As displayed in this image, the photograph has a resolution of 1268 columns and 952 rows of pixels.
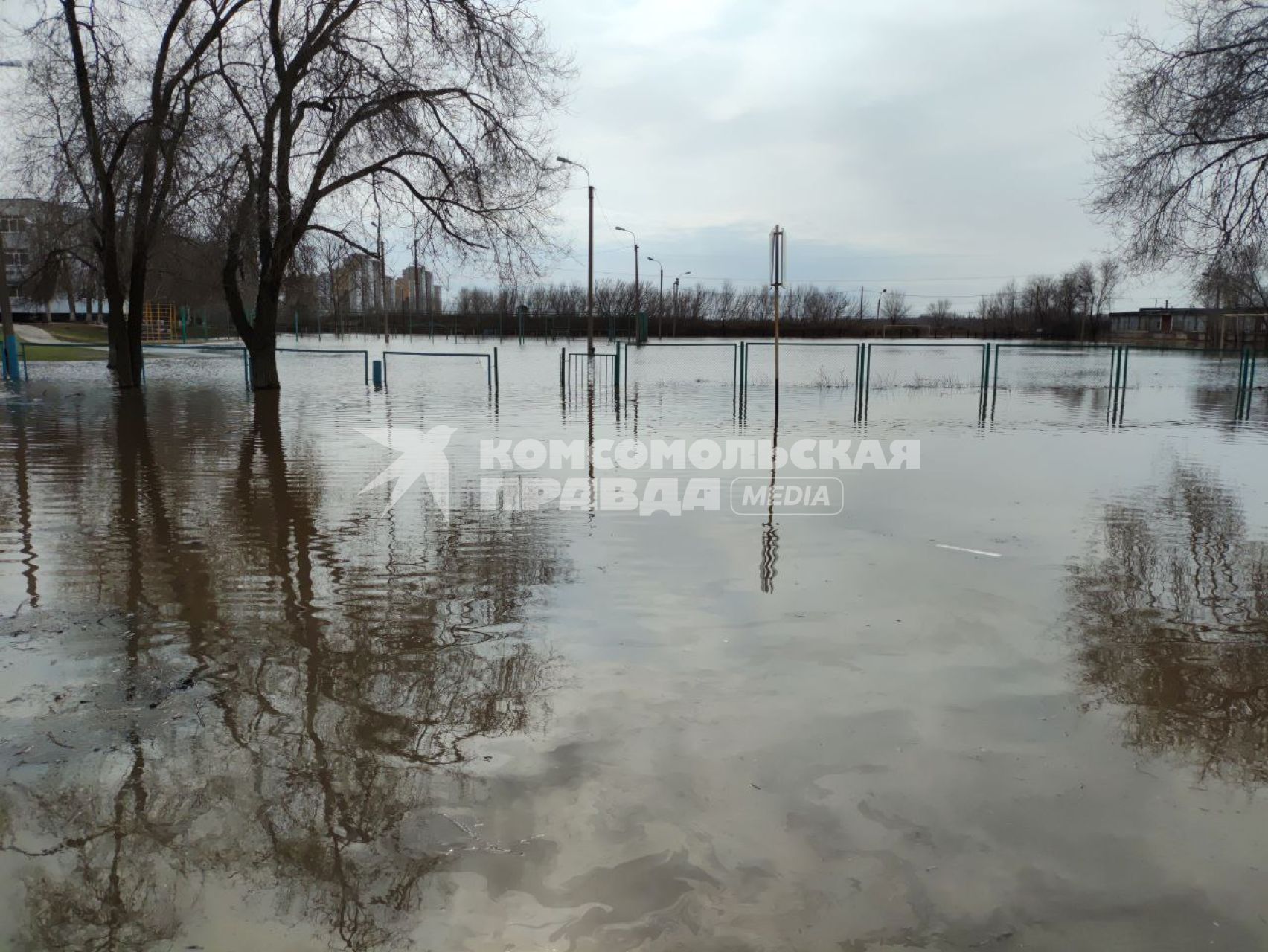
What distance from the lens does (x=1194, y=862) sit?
10.5 ft

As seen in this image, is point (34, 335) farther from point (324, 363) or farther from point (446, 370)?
point (446, 370)

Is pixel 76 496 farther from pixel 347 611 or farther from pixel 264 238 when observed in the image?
pixel 264 238

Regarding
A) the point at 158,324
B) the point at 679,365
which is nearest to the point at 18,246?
the point at 158,324

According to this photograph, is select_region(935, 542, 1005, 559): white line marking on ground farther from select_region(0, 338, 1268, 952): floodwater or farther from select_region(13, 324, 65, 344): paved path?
select_region(13, 324, 65, 344): paved path

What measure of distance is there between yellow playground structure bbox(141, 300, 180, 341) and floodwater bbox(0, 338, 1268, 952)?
59.4 metres

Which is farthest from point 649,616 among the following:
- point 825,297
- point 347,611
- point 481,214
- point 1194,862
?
point 825,297

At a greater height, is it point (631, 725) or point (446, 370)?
point (446, 370)

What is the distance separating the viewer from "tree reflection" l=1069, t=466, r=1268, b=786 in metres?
4.11

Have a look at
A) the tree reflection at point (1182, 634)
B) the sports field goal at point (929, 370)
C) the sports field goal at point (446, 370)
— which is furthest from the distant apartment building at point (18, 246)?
the tree reflection at point (1182, 634)

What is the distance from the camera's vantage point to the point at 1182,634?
17.6ft

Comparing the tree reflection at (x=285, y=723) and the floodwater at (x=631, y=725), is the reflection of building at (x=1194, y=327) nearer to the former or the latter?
the floodwater at (x=631, y=725)

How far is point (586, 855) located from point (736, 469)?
830cm

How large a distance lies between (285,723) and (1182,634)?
187 inches

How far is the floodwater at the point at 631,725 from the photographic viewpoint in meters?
2.93
